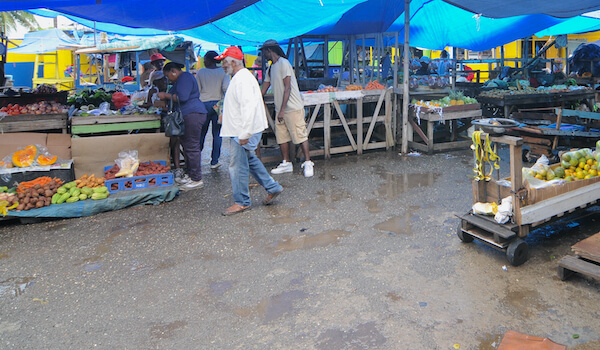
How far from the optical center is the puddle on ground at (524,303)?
338cm

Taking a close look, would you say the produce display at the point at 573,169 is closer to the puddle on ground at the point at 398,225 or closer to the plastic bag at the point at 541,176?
the plastic bag at the point at 541,176

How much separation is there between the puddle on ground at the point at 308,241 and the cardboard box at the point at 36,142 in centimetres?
403

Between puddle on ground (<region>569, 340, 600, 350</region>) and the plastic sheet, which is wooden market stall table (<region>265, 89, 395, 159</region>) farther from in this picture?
puddle on ground (<region>569, 340, 600, 350</region>)

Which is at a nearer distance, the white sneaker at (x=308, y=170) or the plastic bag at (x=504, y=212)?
the plastic bag at (x=504, y=212)

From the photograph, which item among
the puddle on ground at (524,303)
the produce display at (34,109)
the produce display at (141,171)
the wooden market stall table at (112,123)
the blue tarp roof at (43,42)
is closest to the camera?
the puddle on ground at (524,303)

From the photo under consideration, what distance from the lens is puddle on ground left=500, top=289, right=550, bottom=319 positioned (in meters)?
3.38

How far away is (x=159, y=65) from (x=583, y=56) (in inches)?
511

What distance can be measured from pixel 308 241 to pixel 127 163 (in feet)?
10.9

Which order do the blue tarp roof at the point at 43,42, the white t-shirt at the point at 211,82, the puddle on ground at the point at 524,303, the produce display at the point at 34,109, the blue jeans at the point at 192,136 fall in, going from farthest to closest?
the blue tarp roof at the point at 43,42
the white t-shirt at the point at 211,82
the produce display at the point at 34,109
the blue jeans at the point at 192,136
the puddle on ground at the point at 524,303

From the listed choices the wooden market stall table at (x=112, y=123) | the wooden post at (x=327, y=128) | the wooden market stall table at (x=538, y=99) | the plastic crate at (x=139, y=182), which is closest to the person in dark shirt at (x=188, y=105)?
the plastic crate at (x=139, y=182)

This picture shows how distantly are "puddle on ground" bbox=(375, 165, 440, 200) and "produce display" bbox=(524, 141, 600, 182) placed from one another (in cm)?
194

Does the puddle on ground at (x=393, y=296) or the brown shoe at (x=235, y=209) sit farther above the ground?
the brown shoe at (x=235, y=209)

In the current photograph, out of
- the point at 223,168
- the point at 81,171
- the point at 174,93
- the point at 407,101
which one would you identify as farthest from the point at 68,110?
the point at 407,101

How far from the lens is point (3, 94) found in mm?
8281
